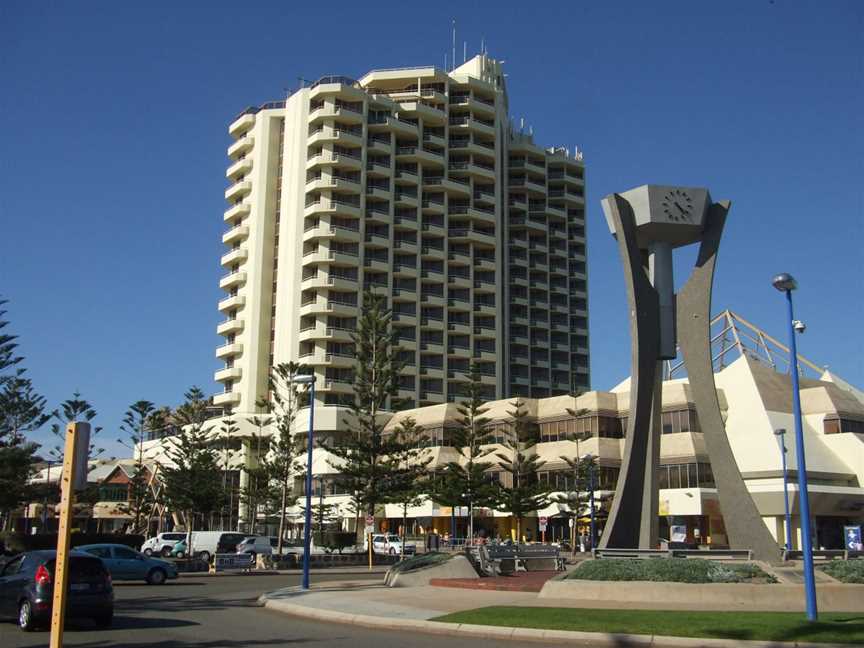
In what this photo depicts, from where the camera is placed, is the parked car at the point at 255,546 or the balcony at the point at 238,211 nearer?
the parked car at the point at 255,546

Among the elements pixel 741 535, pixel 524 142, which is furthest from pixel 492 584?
pixel 524 142

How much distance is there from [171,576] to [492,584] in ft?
45.2

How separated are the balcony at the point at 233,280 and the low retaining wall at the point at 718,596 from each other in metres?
78.0

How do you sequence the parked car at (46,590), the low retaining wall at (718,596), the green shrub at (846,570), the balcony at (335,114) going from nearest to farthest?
1. the parked car at (46,590)
2. the low retaining wall at (718,596)
3. the green shrub at (846,570)
4. the balcony at (335,114)

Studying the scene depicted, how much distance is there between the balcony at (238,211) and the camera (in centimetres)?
9681

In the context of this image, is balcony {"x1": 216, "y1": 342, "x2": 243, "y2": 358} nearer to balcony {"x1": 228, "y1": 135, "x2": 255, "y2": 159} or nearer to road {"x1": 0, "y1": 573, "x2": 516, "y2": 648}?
balcony {"x1": 228, "y1": 135, "x2": 255, "y2": 159}

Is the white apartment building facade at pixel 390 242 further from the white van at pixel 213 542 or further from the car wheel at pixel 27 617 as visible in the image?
the car wheel at pixel 27 617

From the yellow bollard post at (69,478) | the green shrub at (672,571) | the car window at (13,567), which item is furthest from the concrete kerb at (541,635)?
the yellow bollard post at (69,478)

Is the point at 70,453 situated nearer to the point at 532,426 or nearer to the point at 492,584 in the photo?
the point at 492,584

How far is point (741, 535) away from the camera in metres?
25.1

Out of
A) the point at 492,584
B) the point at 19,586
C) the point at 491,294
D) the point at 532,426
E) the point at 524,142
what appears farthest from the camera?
the point at 524,142

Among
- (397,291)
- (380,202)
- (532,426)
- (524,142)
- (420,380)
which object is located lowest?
(532,426)

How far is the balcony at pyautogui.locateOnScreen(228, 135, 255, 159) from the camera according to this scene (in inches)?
3871

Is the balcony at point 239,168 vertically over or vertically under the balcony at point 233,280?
over
